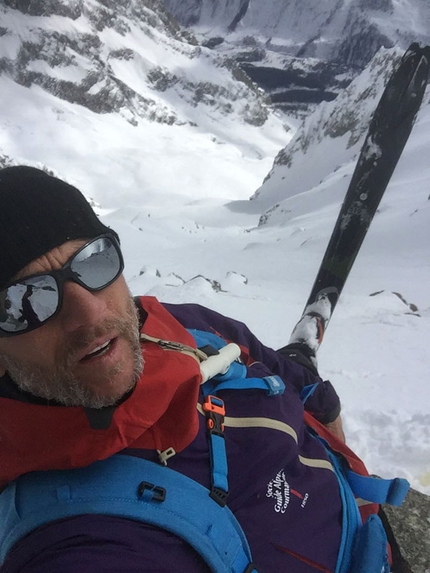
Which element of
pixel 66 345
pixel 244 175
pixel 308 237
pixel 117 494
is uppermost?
pixel 66 345

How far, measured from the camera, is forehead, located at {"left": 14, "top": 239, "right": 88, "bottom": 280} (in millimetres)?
793

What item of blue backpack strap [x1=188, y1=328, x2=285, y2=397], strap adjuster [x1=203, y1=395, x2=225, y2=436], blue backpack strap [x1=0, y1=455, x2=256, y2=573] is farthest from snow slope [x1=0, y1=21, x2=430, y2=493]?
blue backpack strap [x1=0, y1=455, x2=256, y2=573]

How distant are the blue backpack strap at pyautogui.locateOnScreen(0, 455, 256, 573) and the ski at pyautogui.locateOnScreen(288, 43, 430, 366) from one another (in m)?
1.62

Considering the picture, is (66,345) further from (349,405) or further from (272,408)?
(349,405)

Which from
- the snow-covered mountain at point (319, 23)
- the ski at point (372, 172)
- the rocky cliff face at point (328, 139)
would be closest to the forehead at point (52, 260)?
the ski at point (372, 172)

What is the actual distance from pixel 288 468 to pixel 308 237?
30.7 feet

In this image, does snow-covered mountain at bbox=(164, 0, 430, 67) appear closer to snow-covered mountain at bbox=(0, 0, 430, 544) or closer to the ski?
snow-covered mountain at bbox=(0, 0, 430, 544)

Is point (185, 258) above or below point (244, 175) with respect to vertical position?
above

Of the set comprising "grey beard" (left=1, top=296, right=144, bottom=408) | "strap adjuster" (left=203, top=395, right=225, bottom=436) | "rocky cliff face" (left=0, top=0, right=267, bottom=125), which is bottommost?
"rocky cliff face" (left=0, top=0, right=267, bottom=125)

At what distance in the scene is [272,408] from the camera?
3.55ft

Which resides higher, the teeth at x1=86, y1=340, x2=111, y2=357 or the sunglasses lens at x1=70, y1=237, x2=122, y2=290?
the sunglasses lens at x1=70, y1=237, x2=122, y2=290

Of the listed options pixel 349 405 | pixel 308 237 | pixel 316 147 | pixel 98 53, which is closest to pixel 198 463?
pixel 349 405

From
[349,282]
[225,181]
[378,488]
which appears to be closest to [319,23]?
[225,181]

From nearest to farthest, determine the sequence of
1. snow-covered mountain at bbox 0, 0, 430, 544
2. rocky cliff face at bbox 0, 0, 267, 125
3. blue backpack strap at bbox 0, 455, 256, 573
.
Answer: blue backpack strap at bbox 0, 455, 256, 573, snow-covered mountain at bbox 0, 0, 430, 544, rocky cliff face at bbox 0, 0, 267, 125
